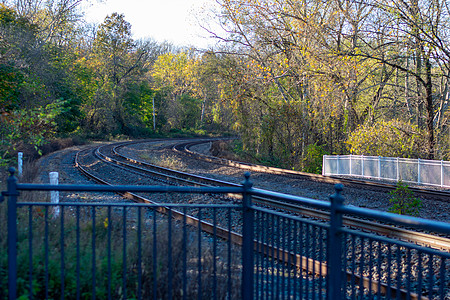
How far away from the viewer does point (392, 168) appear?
602 inches

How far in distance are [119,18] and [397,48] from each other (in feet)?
148

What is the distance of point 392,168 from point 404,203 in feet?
18.2

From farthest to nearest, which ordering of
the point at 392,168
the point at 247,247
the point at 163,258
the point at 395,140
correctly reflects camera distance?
the point at 395,140 < the point at 392,168 < the point at 163,258 < the point at 247,247

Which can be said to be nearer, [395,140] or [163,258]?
[163,258]

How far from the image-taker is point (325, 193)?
41.7ft

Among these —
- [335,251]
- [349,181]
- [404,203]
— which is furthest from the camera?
[349,181]

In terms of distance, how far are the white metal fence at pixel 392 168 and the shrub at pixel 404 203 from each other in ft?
10.3

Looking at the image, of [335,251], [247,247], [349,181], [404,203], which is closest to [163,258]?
[247,247]

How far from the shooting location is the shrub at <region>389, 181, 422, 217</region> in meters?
9.66

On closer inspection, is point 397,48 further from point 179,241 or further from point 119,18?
point 119,18

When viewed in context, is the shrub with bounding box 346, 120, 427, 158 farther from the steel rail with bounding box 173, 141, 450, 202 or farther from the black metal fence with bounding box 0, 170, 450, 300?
the black metal fence with bounding box 0, 170, 450, 300

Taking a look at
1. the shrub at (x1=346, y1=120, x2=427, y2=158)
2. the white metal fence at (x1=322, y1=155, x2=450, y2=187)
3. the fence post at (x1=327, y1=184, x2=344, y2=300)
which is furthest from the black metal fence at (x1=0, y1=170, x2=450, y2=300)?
the shrub at (x1=346, y1=120, x2=427, y2=158)

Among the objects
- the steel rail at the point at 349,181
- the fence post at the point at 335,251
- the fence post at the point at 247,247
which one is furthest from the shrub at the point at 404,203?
the fence post at the point at 335,251

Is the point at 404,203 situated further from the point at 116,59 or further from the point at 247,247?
the point at 116,59
